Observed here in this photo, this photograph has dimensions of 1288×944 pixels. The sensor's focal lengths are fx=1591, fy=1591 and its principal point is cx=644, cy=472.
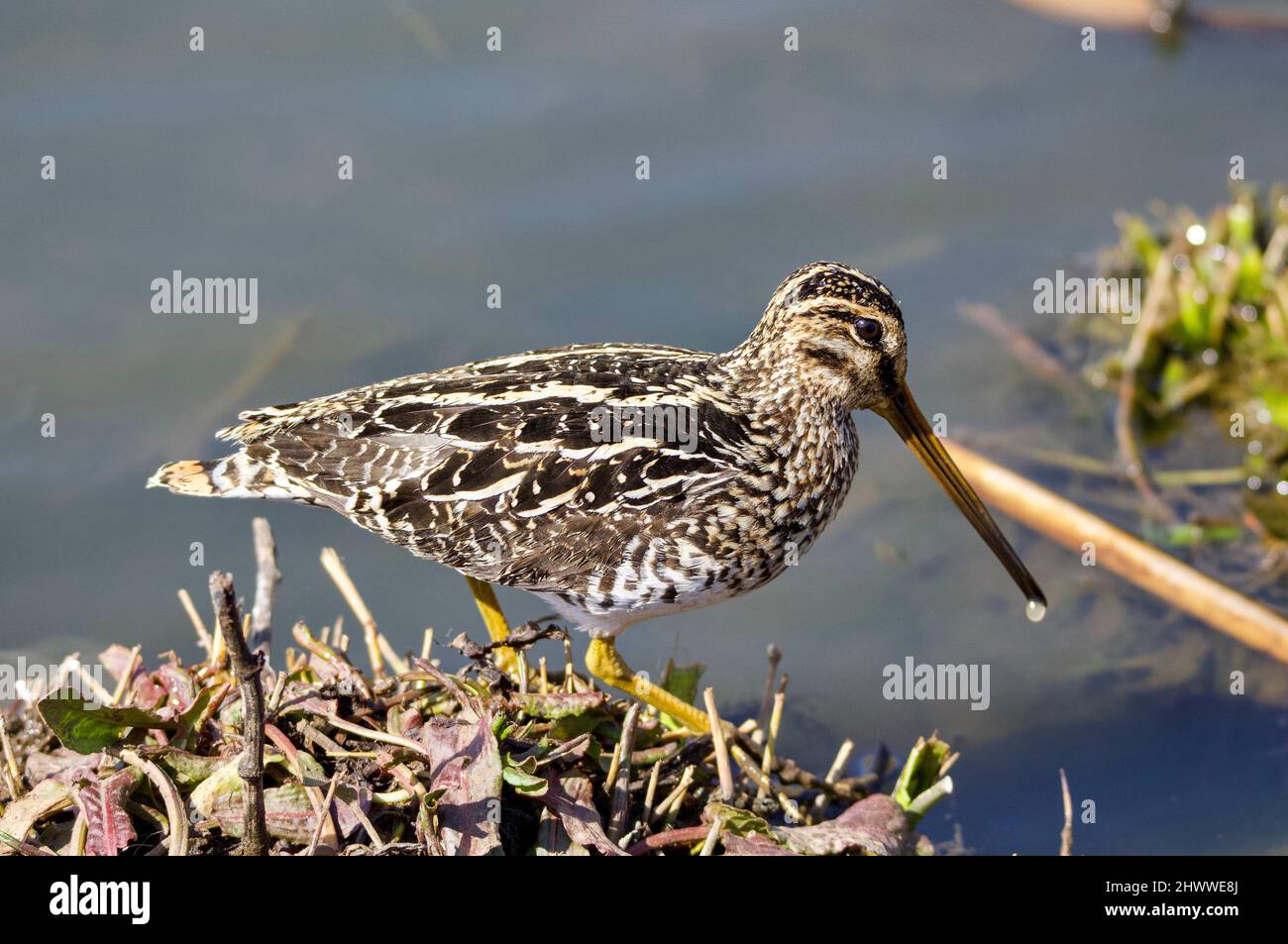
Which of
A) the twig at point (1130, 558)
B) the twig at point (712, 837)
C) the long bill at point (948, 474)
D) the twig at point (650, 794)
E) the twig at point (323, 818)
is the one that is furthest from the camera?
the twig at point (1130, 558)

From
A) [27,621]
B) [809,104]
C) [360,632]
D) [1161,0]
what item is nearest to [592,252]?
[809,104]

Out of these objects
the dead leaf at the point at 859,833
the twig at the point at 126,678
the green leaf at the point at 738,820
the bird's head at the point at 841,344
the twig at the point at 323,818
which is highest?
the bird's head at the point at 841,344

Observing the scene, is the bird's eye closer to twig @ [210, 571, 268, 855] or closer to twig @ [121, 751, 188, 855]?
twig @ [210, 571, 268, 855]

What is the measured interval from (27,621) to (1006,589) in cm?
542

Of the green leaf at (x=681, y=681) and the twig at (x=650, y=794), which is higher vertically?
the green leaf at (x=681, y=681)

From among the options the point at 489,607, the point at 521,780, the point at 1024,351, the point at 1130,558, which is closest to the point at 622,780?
the point at 521,780

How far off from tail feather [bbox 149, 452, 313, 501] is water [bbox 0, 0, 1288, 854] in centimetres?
201

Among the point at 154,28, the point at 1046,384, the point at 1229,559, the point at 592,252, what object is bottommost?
the point at 1229,559

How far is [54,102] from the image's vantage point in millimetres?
11461

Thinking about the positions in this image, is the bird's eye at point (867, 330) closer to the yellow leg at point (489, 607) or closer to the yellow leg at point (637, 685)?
the yellow leg at point (637, 685)

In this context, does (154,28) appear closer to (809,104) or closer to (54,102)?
(54,102)

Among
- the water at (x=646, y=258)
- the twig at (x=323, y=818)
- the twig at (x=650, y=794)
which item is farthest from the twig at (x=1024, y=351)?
the twig at (x=323, y=818)

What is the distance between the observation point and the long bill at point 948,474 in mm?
7059

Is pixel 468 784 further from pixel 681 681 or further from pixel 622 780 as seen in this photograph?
pixel 681 681
